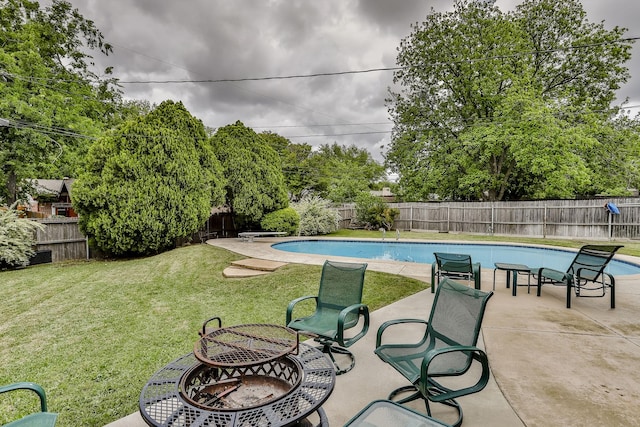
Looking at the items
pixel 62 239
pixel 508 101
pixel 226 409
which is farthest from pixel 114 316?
pixel 508 101

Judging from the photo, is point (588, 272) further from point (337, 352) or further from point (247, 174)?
point (247, 174)

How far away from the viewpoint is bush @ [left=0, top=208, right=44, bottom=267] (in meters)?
7.94

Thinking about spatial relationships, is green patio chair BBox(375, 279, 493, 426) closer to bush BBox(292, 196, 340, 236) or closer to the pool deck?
the pool deck

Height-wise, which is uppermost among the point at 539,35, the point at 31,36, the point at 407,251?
the point at 539,35

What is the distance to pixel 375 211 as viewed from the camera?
18.6m

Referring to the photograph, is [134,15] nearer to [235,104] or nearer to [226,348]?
[226,348]

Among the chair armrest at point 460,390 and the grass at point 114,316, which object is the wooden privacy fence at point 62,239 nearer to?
the grass at point 114,316

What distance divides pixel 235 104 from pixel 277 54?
41.0 ft

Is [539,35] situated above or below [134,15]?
above

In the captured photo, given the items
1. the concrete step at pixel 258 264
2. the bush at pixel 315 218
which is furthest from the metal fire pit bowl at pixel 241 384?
the bush at pixel 315 218

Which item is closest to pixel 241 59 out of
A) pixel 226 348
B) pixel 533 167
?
pixel 226 348

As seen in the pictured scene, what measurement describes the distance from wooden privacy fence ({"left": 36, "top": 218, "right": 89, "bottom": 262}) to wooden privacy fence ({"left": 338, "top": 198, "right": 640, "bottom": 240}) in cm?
1295

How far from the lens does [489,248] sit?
12.8m

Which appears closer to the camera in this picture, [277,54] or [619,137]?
[277,54]
